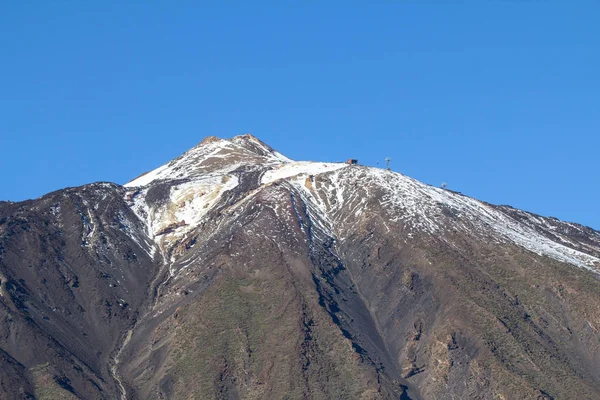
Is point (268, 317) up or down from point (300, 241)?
down

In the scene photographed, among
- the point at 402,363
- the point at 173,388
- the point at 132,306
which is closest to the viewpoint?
the point at 173,388

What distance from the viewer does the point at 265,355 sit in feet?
545

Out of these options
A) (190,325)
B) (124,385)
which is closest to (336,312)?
(190,325)

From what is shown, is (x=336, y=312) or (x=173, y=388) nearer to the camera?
(x=173, y=388)

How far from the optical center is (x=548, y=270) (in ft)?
628

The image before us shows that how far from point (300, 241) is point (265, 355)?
3707 centimetres

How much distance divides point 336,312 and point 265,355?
18169 millimetres

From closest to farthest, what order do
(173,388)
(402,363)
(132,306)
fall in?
1. (173,388)
2. (402,363)
3. (132,306)

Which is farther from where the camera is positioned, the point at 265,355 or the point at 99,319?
the point at 99,319

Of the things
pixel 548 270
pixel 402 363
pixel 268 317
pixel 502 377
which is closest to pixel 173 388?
pixel 268 317

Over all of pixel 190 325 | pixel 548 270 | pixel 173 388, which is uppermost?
pixel 548 270

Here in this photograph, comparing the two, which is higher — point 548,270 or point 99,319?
point 548,270

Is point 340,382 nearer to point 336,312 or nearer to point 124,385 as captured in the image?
point 336,312

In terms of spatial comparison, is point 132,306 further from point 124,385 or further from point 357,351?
point 357,351
